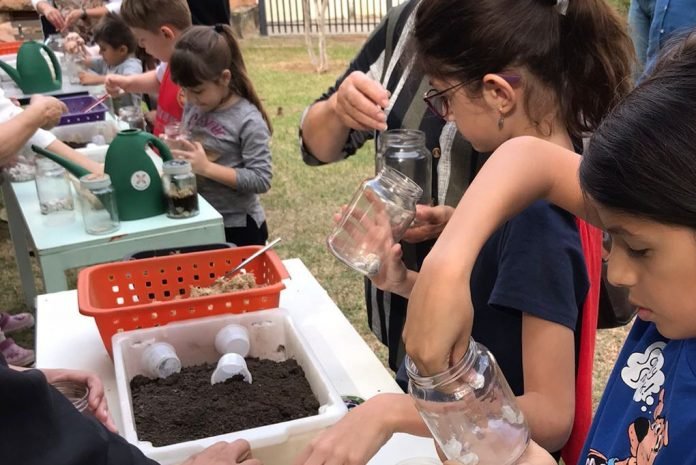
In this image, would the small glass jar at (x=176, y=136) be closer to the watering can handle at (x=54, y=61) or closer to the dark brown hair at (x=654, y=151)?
the watering can handle at (x=54, y=61)

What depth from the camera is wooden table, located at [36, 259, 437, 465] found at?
1245 mm

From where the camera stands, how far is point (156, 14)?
135 inches

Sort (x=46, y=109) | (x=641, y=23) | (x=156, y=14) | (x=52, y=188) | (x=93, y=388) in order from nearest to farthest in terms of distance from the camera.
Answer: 1. (x=93, y=388)
2. (x=52, y=188)
3. (x=46, y=109)
4. (x=156, y=14)
5. (x=641, y=23)

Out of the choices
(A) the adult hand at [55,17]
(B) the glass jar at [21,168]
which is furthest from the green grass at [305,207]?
(A) the adult hand at [55,17]

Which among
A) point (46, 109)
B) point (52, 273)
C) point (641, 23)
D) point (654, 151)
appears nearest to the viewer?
point (654, 151)

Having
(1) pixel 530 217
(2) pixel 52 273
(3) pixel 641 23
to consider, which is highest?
(1) pixel 530 217

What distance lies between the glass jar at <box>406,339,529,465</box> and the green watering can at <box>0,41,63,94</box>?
4.00 m

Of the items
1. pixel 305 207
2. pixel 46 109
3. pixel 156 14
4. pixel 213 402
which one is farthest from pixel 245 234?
pixel 305 207

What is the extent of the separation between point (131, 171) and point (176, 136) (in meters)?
0.69

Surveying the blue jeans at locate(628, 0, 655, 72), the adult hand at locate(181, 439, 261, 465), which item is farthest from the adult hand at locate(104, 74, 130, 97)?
the adult hand at locate(181, 439, 261, 465)

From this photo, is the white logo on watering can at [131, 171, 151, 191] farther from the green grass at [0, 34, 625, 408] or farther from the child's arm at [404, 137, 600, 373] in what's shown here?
the child's arm at [404, 137, 600, 373]

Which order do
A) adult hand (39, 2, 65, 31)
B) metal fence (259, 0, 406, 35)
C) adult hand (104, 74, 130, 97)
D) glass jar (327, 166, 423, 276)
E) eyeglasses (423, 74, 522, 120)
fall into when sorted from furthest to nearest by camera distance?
metal fence (259, 0, 406, 35), adult hand (39, 2, 65, 31), adult hand (104, 74, 130, 97), eyeglasses (423, 74, 522, 120), glass jar (327, 166, 423, 276)

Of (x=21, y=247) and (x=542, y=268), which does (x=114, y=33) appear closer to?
(x=21, y=247)

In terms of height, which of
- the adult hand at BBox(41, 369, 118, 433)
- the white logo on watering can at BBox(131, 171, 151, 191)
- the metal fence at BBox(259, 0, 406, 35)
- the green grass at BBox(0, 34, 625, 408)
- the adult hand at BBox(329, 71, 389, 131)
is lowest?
the metal fence at BBox(259, 0, 406, 35)
